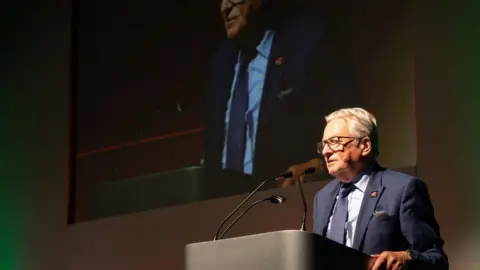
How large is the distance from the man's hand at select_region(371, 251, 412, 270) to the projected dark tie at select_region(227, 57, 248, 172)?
2.23 metres

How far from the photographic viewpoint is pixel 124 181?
16.9 feet

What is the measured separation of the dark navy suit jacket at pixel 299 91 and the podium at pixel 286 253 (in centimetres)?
185

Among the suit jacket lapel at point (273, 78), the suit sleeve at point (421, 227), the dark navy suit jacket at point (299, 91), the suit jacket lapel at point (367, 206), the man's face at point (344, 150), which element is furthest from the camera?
the suit jacket lapel at point (273, 78)

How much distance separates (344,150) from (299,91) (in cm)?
168

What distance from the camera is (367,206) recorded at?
249cm

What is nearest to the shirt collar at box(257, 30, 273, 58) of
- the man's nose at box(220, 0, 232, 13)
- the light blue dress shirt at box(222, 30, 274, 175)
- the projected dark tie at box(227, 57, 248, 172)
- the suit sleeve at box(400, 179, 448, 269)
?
the light blue dress shirt at box(222, 30, 274, 175)

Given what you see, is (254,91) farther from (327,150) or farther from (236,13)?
(327,150)

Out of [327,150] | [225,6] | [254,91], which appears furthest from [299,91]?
[327,150]

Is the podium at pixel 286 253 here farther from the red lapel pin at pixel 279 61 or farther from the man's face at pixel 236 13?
the man's face at pixel 236 13

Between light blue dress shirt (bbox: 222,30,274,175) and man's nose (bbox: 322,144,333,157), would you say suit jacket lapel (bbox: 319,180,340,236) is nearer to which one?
man's nose (bbox: 322,144,333,157)

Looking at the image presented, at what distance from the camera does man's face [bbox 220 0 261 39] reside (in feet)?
15.2

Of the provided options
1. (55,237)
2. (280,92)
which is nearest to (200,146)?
(280,92)

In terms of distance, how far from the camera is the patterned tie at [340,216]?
2537mm

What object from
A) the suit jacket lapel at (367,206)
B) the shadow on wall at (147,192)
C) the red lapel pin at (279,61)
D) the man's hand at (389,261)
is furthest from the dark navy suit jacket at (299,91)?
the man's hand at (389,261)
